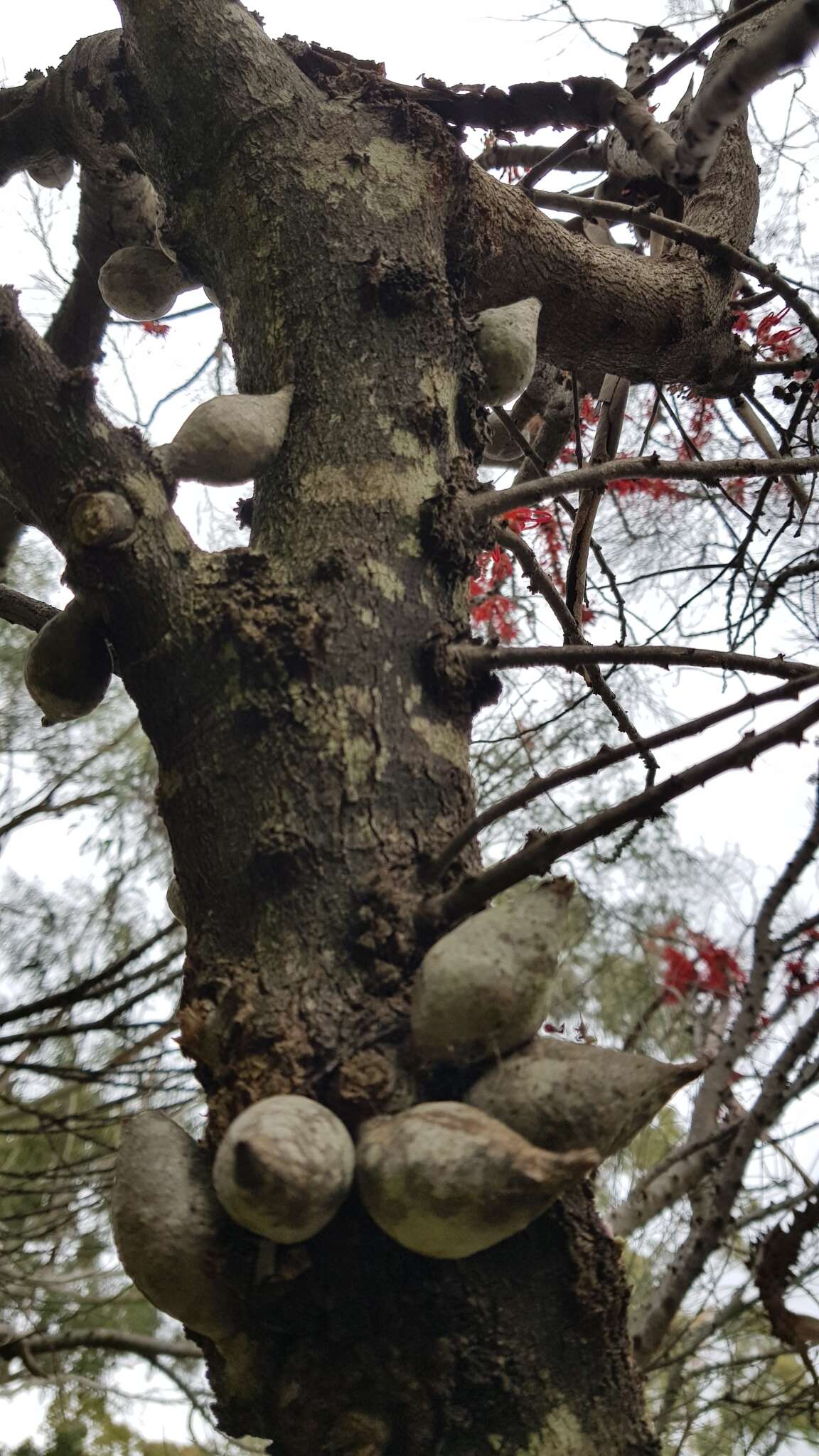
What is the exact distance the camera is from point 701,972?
13.2 ft

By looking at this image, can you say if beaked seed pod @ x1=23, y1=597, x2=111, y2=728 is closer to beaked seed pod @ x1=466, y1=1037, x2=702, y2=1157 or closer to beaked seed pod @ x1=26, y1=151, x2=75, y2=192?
beaked seed pod @ x1=466, y1=1037, x2=702, y2=1157

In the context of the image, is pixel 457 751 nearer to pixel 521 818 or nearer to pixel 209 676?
pixel 209 676

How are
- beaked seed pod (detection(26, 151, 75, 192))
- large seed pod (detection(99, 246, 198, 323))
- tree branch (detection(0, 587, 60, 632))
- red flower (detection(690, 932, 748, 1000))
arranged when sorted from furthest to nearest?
red flower (detection(690, 932, 748, 1000)) < beaked seed pod (detection(26, 151, 75, 192)) < large seed pod (detection(99, 246, 198, 323)) < tree branch (detection(0, 587, 60, 632))

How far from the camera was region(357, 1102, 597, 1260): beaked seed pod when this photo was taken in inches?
36.2

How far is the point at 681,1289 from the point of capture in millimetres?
2537

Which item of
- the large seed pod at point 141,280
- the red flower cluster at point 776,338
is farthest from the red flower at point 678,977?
the large seed pod at point 141,280

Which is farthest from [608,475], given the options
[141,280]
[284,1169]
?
[141,280]

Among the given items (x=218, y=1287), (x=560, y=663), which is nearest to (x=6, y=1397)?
(x=218, y=1287)

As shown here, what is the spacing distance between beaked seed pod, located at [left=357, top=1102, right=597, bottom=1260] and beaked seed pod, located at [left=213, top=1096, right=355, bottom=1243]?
4 cm

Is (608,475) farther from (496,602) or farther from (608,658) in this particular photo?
(496,602)

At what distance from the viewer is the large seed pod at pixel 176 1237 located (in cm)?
101

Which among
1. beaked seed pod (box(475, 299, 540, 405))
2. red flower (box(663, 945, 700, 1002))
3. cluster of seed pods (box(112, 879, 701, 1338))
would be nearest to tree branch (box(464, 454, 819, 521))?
beaked seed pod (box(475, 299, 540, 405))

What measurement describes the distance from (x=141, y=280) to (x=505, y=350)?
79cm

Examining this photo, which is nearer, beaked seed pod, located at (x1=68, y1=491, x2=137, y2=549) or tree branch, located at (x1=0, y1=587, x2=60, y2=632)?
beaked seed pod, located at (x1=68, y1=491, x2=137, y2=549)
